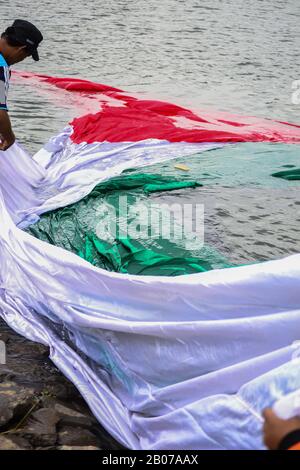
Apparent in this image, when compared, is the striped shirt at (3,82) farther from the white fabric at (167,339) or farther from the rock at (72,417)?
the rock at (72,417)

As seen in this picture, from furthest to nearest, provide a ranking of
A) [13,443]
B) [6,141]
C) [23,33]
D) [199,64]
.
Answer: [199,64] < [6,141] < [23,33] < [13,443]

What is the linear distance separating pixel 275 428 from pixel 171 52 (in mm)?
10170

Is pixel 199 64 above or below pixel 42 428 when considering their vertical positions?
below

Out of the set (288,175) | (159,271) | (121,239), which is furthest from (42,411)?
(288,175)

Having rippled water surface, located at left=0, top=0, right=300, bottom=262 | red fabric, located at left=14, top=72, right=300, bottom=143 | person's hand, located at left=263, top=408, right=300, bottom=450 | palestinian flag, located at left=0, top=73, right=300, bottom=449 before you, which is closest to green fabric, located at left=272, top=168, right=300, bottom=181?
palestinian flag, located at left=0, top=73, right=300, bottom=449

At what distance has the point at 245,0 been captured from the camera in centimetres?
1611

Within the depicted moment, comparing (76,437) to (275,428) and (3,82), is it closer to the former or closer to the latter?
(275,428)

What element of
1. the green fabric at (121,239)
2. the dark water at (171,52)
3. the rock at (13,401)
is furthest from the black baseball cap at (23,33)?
the dark water at (171,52)

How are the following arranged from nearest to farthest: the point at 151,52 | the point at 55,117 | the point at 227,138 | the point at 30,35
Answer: the point at 30,35
the point at 227,138
the point at 55,117
the point at 151,52

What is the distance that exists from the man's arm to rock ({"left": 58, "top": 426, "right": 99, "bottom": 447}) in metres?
1.87

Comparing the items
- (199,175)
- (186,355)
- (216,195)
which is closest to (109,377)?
(186,355)

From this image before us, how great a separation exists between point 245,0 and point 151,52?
573cm

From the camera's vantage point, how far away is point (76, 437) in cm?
284

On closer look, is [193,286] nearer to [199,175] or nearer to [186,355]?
[186,355]
